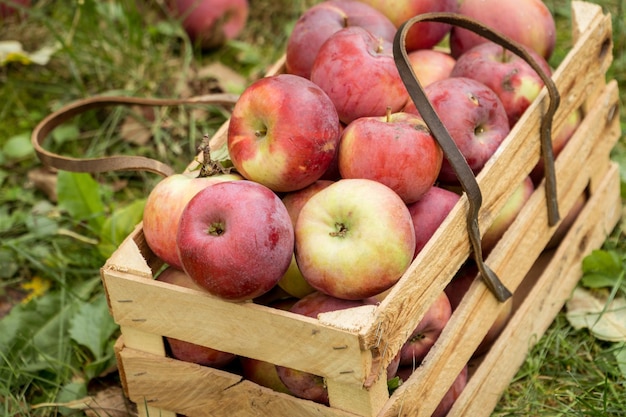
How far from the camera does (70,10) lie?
152 inches

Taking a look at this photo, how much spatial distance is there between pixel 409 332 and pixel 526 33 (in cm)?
112

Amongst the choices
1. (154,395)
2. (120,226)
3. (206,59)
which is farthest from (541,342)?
(206,59)

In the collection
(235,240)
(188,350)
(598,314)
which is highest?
(235,240)

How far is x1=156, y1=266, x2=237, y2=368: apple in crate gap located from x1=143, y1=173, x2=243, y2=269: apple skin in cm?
3

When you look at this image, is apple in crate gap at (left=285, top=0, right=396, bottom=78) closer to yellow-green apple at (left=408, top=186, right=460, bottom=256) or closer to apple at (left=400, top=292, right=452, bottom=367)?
yellow-green apple at (left=408, top=186, right=460, bottom=256)

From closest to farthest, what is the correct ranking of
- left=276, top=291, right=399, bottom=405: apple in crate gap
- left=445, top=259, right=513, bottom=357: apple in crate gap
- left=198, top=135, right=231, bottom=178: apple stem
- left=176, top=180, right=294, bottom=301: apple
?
left=176, top=180, right=294, bottom=301: apple → left=276, top=291, right=399, bottom=405: apple in crate gap → left=198, top=135, right=231, bottom=178: apple stem → left=445, top=259, right=513, bottom=357: apple in crate gap

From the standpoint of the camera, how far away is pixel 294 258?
187cm

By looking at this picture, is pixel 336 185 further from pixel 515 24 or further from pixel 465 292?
pixel 515 24

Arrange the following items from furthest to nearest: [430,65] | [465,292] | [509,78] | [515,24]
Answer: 1. [515,24]
2. [430,65]
3. [509,78]
4. [465,292]

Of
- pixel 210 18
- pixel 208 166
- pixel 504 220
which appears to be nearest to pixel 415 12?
pixel 504 220

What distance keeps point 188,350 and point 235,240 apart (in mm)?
411

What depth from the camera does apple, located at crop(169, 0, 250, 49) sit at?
379 cm

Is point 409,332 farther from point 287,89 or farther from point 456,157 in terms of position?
point 287,89

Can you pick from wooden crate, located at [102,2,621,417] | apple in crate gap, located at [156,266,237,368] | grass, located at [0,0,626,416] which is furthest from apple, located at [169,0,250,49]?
apple in crate gap, located at [156,266,237,368]
